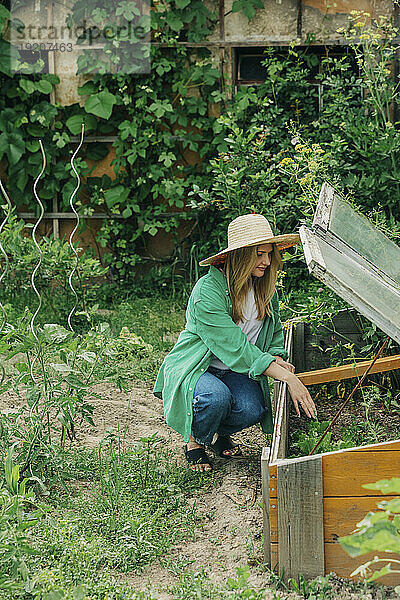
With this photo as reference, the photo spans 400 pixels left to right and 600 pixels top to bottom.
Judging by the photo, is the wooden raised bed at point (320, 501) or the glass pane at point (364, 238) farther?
the glass pane at point (364, 238)

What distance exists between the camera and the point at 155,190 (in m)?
6.71

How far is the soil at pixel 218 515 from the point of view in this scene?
8.36ft

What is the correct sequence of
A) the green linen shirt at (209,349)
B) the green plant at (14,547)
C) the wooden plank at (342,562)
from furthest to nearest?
the green linen shirt at (209,349)
the wooden plank at (342,562)
the green plant at (14,547)

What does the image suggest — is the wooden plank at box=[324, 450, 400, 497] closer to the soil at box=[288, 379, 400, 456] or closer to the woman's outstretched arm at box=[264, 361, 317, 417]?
the woman's outstretched arm at box=[264, 361, 317, 417]

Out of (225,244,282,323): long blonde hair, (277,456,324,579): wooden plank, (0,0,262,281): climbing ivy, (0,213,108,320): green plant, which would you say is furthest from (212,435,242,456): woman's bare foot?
(0,0,262,281): climbing ivy

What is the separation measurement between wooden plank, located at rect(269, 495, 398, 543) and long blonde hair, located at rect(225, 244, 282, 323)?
1.18 meters

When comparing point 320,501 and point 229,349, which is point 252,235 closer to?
point 229,349

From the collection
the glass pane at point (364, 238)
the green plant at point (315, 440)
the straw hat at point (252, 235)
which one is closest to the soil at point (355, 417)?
the green plant at point (315, 440)

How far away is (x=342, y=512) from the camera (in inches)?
94.8

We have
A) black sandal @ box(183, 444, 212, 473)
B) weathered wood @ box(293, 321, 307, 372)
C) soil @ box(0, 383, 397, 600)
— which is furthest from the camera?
weathered wood @ box(293, 321, 307, 372)

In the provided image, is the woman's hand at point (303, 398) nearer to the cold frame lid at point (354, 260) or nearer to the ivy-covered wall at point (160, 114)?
the cold frame lid at point (354, 260)

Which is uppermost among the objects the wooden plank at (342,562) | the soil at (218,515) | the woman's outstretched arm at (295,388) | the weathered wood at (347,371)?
the woman's outstretched arm at (295,388)

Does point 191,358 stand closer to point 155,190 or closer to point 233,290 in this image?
point 233,290

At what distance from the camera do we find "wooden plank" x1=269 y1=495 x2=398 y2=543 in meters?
2.40
